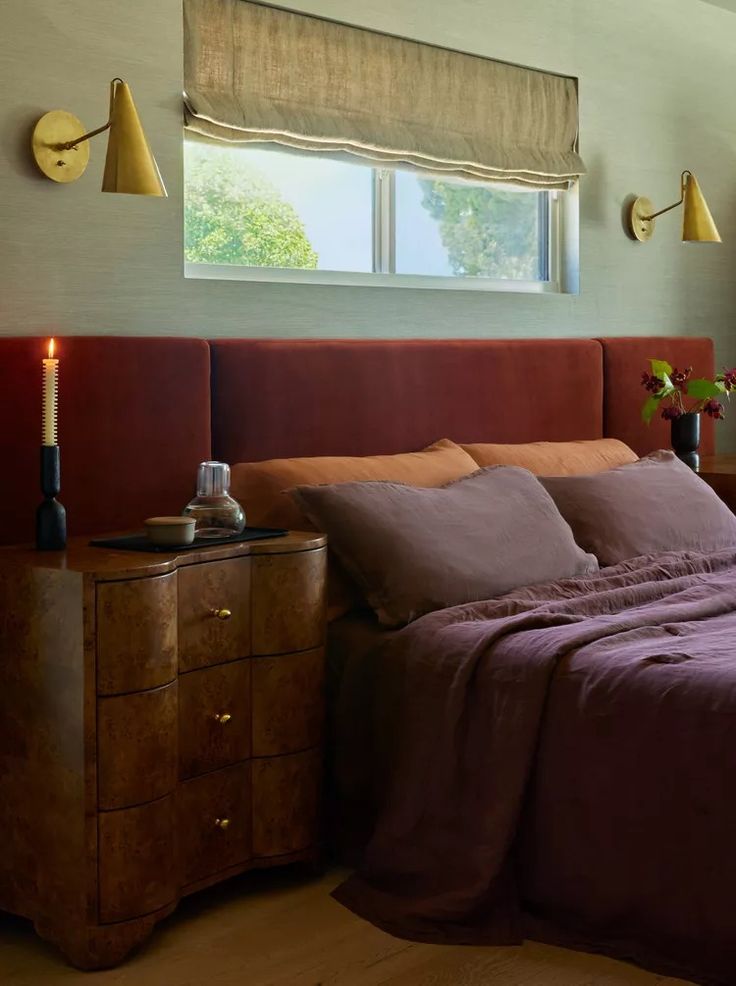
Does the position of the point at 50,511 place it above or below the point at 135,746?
above

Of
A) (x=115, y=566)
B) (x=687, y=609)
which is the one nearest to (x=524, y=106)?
(x=687, y=609)

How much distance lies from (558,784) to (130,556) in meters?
0.98

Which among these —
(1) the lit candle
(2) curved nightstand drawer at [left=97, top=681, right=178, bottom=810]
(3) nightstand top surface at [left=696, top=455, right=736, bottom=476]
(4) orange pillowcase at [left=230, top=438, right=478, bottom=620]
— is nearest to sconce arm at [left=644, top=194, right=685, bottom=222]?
(3) nightstand top surface at [left=696, top=455, right=736, bottom=476]

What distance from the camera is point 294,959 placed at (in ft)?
8.47

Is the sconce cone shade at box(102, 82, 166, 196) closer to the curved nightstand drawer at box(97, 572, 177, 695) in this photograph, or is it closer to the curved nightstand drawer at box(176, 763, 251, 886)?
the curved nightstand drawer at box(97, 572, 177, 695)

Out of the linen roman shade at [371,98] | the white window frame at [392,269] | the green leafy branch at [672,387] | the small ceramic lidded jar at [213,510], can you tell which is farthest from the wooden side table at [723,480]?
the small ceramic lidded jar at [213,510]

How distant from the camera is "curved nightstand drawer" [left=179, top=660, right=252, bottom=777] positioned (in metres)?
2.76

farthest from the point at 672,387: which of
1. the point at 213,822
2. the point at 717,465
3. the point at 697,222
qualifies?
the point at 213,822

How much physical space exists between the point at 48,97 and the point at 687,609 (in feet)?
6.47

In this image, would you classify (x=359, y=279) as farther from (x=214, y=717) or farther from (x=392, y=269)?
(x=214, y=717)

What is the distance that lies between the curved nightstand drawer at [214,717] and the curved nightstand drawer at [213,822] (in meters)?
0.03

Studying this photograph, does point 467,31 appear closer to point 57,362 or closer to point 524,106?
point 524,106

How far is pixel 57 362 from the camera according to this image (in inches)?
122

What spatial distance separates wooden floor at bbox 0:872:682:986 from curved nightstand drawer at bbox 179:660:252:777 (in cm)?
33
